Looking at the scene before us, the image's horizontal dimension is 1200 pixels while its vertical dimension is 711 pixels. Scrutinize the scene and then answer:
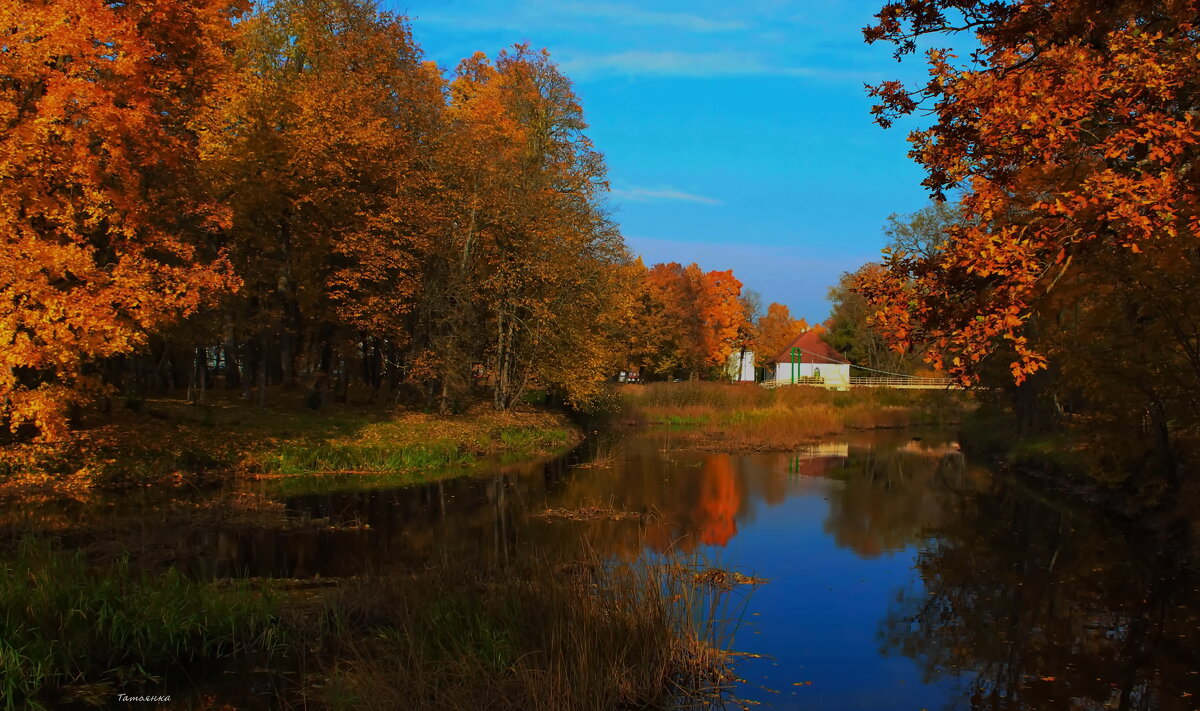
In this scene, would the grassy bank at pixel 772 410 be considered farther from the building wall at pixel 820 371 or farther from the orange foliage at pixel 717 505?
the building wall at pixel 820 371

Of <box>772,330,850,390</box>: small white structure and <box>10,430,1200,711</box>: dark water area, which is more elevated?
<box>772,330,850,390</box>: small white structure

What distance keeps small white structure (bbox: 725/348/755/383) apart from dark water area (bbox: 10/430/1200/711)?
2112 inches

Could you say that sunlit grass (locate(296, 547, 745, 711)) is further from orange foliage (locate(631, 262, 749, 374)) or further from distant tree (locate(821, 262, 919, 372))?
distant tree (locate(821, 262, 919, 372))

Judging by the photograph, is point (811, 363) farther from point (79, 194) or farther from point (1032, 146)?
point (1032, 146)

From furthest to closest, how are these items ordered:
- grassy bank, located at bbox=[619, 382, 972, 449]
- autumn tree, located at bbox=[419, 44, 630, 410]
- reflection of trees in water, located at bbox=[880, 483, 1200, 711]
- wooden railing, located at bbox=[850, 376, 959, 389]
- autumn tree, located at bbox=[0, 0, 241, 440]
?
wooden railing, located at bbox=[850, 376, 959, 389], grassy bank, located at bbox=[619, 382, 972, 449], autumn tree, located at bbox=[419, 44, 630, 410], autumn tree, located at bbox=[0, 0, 241, 440], reflection of trees in water, located at bbox=[880, 483, 1200, 711]

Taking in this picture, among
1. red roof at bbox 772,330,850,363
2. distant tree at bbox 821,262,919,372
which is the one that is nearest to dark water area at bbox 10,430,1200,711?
distant tree at bbox 821,262,919,372

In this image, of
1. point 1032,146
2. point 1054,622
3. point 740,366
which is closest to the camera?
point 1032,146

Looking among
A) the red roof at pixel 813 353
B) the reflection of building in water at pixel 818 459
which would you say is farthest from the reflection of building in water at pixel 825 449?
the red roof at pixel 813 353

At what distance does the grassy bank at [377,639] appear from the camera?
20.6 ft

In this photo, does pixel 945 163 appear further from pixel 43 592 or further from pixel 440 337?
pixel 440 337

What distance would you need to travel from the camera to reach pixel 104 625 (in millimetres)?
7551

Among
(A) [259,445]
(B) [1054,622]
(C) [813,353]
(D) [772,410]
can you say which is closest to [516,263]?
(A) [259,445]

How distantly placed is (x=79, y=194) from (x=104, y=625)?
40.6 feet

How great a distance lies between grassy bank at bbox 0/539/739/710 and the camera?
20.6 ft
